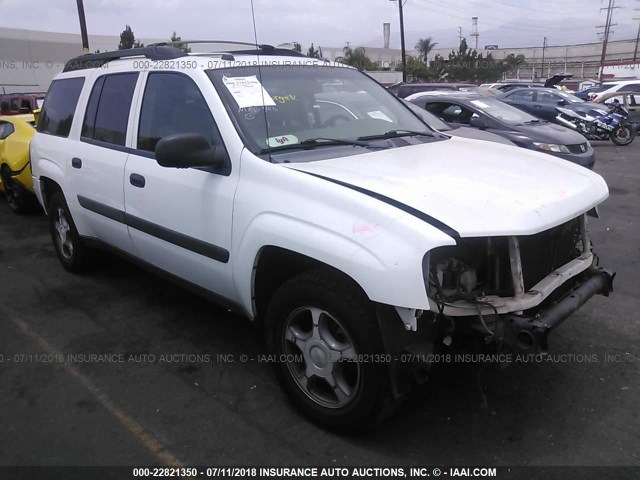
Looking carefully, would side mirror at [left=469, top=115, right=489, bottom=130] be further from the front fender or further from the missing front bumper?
the front fender

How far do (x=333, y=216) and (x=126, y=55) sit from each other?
2579 millimetres

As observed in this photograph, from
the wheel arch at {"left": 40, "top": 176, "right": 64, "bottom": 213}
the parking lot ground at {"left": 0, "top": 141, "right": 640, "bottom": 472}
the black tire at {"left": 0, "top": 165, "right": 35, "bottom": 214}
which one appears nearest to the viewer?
the parking lot ground at {"left": 0, "top": 141, "right": 640, "bottom": 472}

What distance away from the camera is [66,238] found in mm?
5125

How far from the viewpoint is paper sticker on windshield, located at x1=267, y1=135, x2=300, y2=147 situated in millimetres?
3092

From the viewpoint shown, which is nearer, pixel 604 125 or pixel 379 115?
pixel 379 115

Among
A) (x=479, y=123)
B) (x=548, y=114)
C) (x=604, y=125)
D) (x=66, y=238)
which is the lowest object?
(x=604, y=125)

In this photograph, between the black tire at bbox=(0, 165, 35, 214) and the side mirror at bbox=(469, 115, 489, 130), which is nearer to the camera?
the black tire at bbox=(0, 165, 35, 214)

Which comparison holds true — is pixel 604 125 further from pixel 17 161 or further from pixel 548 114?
pixel 17 161

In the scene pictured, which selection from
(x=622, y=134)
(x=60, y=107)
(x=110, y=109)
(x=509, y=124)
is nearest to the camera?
(x=110, y=109)

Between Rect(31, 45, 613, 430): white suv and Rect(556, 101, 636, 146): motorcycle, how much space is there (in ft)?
41.7

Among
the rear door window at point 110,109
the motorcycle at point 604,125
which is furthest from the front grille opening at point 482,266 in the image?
the motorcycle at point 604,125

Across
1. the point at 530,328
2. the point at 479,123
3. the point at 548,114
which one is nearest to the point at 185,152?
the point at 530,328

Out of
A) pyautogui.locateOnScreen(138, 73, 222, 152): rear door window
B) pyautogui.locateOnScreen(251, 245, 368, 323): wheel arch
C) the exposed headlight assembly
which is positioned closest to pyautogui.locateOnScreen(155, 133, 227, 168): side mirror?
pyautogui.locateOnScreen(138, 73, 222, 152): rear door window

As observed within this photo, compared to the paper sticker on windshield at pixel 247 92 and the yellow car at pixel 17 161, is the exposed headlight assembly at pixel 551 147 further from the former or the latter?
the yellow car at pixel 17 161
